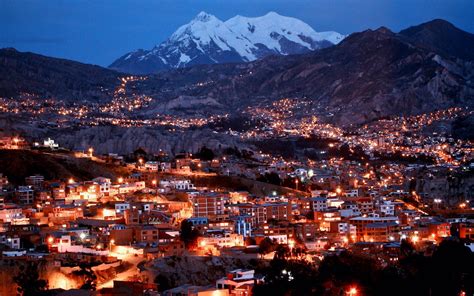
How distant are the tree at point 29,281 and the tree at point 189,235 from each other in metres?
6.89

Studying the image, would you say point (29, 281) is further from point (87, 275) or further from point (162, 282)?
point (162, 282)

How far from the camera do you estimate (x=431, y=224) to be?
→ 3916 cm

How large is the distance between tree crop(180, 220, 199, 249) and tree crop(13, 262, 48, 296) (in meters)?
6.89

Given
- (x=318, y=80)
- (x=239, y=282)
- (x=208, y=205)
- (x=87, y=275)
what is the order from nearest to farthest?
(x=239, y=282), (x=87, y=275), (x=208, y=205), (x=318, y=80)

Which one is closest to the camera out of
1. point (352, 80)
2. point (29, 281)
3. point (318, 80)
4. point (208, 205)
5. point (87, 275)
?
point (29, 281)

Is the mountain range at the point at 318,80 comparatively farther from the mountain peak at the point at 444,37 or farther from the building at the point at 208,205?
the building at the point at 208,205

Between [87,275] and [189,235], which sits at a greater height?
[189,235]

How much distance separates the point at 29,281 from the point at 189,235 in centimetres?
852

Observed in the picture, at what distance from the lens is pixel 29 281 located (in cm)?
2669

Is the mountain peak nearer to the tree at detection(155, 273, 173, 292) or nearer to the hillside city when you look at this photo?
the hillside city

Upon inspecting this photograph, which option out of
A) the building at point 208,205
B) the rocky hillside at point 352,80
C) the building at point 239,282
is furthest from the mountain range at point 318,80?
the building at point 239,282

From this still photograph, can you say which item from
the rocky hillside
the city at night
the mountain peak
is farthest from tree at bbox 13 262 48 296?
the mountain peak

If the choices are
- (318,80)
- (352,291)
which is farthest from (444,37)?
(352,291)

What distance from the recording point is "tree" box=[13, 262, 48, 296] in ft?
86.3
